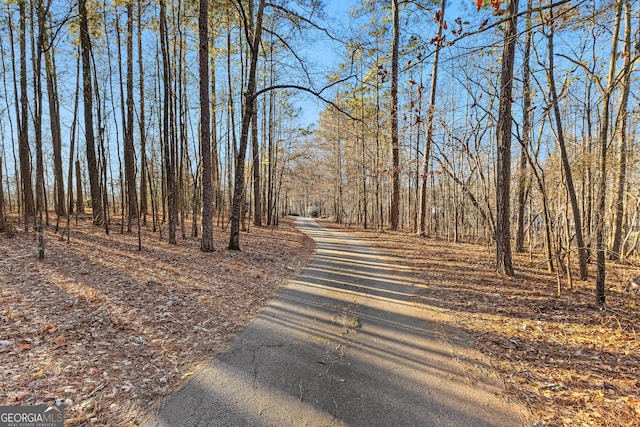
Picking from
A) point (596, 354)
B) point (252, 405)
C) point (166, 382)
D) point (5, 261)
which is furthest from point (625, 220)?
point (5, 261)

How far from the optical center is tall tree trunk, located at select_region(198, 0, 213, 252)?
7293 mm

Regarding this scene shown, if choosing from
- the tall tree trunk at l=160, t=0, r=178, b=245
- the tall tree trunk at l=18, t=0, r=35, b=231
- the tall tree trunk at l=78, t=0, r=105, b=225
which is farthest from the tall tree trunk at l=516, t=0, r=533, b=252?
the tall tree trunk at l=18, t=0, r=35, b=231

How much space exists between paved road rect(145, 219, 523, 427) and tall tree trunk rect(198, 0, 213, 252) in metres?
4.03

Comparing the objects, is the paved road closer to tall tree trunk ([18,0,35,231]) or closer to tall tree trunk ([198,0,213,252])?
tall tree trunk ([198,0,213,252])

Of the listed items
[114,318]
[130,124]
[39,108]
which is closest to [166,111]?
[130,124]

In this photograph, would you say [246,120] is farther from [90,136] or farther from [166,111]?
[90,136]

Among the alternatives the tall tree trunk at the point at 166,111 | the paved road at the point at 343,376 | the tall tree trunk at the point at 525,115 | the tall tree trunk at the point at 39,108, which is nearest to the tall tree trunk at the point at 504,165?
the tall tree trunk at the point at 525,115

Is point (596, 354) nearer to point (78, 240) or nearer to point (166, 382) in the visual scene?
point (166, 382)

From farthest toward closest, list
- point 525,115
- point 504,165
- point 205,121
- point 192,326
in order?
point 525,115 < point 205,121 < point 504,165 < point 192,326

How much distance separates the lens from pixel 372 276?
6.53 metres

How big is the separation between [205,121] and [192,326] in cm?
567

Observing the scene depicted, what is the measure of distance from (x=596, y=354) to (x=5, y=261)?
1031cm

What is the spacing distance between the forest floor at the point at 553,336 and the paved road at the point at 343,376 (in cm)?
35

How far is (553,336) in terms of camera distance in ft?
12.2
